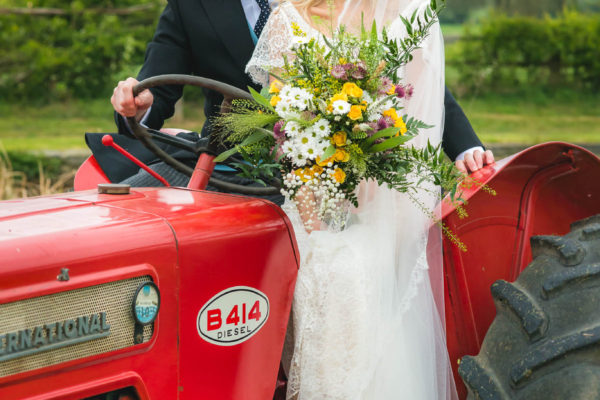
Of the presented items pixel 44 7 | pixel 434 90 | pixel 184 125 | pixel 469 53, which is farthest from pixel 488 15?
pixel 434 90

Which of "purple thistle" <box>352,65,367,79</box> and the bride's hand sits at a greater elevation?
"purple thistle" <box>352,65,367,79</box>

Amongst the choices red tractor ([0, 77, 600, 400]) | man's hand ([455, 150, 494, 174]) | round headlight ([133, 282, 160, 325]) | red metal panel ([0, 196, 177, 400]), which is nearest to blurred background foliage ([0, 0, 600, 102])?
man's hand ([455, 150, 494, 174])

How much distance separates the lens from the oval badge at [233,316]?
162 centimetres

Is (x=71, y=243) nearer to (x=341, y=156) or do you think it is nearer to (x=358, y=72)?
(x=341, y=156)

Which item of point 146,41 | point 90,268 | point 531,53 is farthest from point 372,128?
point 531,53

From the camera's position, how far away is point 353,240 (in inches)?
75.1

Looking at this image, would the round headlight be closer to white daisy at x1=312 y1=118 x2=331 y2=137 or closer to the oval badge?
the oval badge

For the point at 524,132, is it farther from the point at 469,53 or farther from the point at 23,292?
the point at 23,292

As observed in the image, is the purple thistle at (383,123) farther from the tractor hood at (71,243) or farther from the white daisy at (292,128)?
the tractor hood at (71,243)

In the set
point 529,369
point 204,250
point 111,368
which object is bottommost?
point 529,369

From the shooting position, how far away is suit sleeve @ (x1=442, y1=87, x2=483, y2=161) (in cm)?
234

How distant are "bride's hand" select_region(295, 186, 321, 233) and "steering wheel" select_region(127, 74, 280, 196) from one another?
102mm

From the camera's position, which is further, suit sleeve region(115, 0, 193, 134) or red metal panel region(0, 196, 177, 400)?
suit sleeve region(115, 0, 193, 134)

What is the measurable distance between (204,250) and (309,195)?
1.27ft
